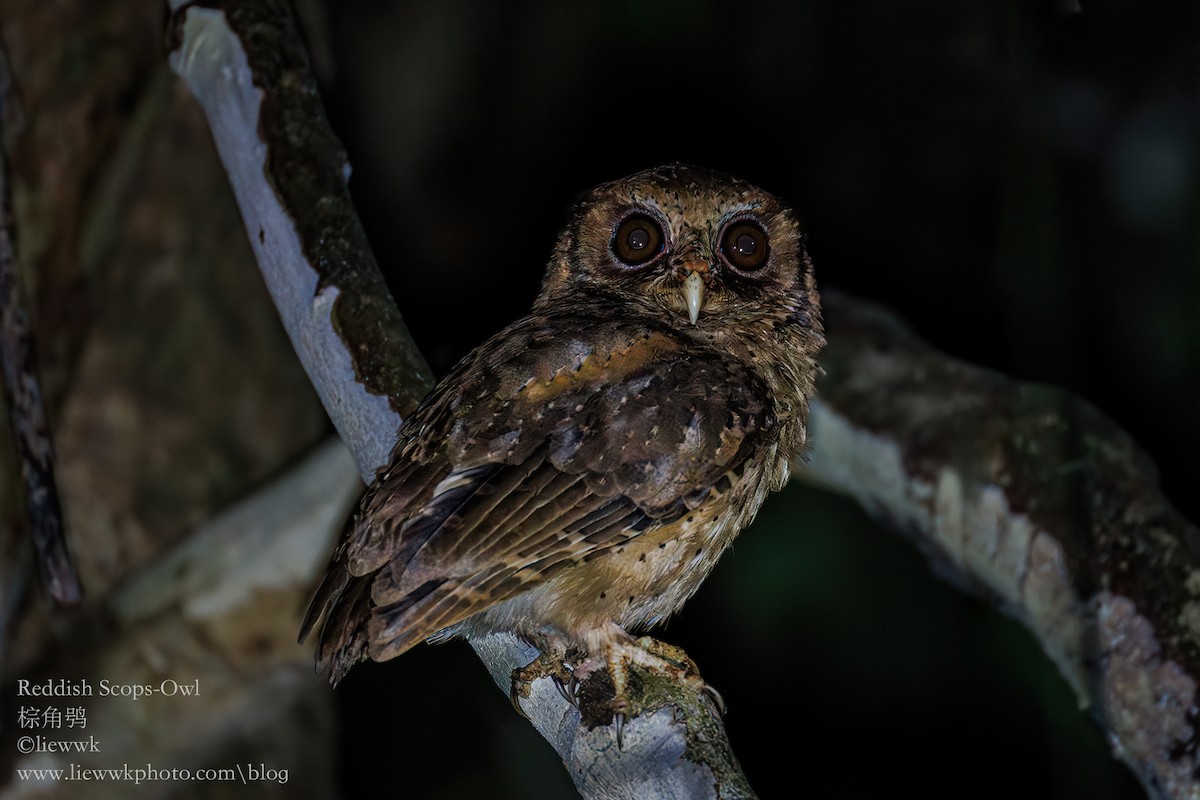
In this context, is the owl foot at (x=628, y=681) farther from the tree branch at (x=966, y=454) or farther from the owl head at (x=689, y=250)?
the owl head at (x=689, y=250)

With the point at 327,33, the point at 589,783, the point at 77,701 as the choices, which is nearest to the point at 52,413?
the point at 77,701

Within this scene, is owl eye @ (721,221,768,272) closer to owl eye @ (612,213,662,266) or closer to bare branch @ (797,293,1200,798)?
owl eye @ (612,213,662,266)

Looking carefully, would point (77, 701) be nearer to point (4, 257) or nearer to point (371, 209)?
point (4, 257)

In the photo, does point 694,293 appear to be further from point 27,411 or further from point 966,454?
point 27,411

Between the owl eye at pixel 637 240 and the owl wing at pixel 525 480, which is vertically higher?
the owl eye at pixel 637 240

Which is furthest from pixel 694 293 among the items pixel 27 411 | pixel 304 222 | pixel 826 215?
pixel 826 215
